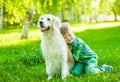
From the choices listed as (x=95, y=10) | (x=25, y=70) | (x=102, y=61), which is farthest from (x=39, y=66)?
(x=95, y=10)

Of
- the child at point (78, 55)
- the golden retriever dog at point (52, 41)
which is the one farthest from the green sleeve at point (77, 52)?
the golden retriever dog at point (52, 41)

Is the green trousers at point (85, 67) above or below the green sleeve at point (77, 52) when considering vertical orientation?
below

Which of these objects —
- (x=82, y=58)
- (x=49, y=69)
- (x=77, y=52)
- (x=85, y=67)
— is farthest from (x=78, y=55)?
(x=49, y=69)

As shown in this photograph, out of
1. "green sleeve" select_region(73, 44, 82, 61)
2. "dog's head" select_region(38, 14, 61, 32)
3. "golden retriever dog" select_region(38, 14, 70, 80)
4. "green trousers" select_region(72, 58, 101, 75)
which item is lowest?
"green trousers" select_region(72, 58, 101, 75)

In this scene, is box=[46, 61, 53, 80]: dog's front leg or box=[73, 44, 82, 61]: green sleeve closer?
box=[46, 61, 53, 80]: dog's front leg

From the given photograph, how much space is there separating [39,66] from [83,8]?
248 feet

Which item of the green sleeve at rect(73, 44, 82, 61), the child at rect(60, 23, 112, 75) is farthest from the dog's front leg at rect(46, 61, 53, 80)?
the green sleeve at rect(73, 44, 82, 61)

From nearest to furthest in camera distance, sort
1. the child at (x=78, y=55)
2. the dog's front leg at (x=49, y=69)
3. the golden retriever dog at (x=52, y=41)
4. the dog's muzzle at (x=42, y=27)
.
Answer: the dog's muzzle at (x=42, y=27) < the golden retriever dog at (x=52, y=41) < the dog's front leg at (x=49, y=69) < the child at (x=78, y=55)

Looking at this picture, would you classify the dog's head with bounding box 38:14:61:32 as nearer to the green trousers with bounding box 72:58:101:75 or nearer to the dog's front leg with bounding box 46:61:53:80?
the dog's front leg with bounding box 46:61:53:80

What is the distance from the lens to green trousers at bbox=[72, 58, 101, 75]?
8.56 m

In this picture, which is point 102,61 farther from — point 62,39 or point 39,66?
point 62,39

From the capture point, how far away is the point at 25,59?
458 inches

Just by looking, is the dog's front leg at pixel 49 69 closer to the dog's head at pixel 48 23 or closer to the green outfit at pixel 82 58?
the green outfit at pixel 82 58

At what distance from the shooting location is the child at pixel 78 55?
845 cm
